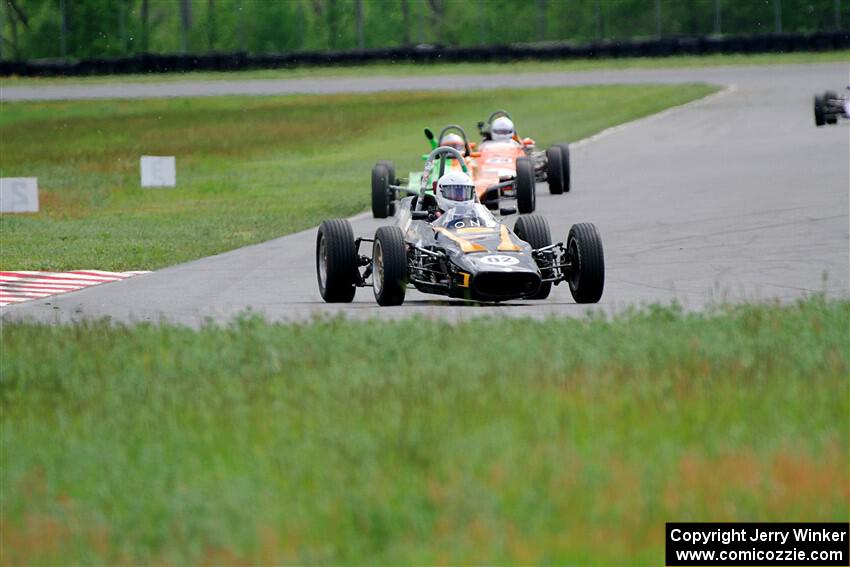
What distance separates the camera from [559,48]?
70938mm

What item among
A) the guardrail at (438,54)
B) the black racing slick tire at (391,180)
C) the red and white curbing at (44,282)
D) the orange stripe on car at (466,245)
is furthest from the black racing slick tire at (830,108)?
the guardrail at (438,54)

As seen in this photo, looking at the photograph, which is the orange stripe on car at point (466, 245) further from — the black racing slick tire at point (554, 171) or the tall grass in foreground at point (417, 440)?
the black racing slick tire at point (554, 171)

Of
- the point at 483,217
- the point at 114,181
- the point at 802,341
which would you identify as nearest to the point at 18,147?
the point at 114,181

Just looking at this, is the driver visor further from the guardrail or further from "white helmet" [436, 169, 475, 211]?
the guardrail

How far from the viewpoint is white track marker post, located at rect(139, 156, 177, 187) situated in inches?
1331

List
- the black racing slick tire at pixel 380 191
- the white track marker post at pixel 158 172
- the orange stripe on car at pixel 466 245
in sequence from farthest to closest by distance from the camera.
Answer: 1. the white track marker post at pixel 158 172
2. the black racing slick tire at pixel 380 191
3. the orange stripe on car at pixel 466 245

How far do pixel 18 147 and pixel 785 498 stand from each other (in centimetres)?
4155

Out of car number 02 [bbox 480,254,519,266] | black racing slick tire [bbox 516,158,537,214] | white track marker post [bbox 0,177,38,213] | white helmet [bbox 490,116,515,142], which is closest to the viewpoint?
car number 02 [bbox 480,254,519,266]

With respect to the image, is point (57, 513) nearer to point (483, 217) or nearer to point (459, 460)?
point (459, 460)

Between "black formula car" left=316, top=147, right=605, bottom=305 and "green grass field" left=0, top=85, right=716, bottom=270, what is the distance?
4.89 m

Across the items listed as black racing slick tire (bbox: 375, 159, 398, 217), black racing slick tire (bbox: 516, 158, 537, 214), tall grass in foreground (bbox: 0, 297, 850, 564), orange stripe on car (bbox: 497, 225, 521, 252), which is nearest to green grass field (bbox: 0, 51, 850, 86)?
black racing slick tire (bbox: 516, 158, 537, 214)

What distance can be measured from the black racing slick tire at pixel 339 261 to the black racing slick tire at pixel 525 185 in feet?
28.3

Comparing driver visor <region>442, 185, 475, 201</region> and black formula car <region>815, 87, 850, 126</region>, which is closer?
driver visor <region>442, 185, 475, 201</region>

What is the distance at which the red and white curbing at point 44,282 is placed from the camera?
55.9ft
